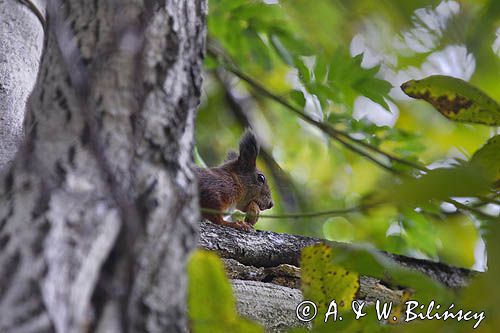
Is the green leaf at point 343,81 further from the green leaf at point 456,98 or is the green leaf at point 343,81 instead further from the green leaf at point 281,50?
the green leaf at point 456,98

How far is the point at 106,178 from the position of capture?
2.17 ft

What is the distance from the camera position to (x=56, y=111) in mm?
729

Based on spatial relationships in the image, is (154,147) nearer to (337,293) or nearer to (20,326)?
(20,326)

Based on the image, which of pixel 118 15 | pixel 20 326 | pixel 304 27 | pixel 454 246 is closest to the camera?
pixel 20 326

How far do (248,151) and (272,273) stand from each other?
4.77 feet

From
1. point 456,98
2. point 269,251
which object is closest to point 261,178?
point 269,251

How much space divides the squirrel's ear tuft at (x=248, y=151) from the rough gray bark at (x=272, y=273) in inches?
49.0

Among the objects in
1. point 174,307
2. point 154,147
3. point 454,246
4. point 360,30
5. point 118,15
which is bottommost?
point 454,246

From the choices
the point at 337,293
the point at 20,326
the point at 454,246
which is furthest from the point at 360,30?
the point at 20,326

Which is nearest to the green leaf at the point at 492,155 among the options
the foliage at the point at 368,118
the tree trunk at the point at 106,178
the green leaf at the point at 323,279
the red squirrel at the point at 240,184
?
the foliage at the point at 368,118

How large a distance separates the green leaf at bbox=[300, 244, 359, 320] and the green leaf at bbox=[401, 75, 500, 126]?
0.29 meters

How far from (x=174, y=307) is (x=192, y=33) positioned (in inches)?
14.3

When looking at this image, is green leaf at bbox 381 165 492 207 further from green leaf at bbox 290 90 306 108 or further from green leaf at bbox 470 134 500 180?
green leaf at bbox 290 90 306 108

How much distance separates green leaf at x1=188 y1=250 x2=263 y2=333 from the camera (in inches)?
28.5
